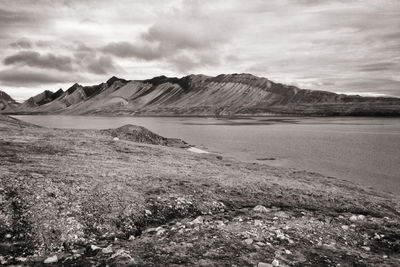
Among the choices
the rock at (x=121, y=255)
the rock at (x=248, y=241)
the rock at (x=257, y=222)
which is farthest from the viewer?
the rock at (x=257, y=222)

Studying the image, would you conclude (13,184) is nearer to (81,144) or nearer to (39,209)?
(39,209)

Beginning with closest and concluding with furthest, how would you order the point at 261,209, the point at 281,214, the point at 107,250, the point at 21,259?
the point at 21,259 → the point at 107,250 → the point at 281,214 → the point at 261,209

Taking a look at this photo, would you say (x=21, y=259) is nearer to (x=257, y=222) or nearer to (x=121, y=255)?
(x=121, y=255)

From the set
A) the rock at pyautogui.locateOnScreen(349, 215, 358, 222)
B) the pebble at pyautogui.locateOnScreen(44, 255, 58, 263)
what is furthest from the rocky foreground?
the rock at pyautogui.locateOnScreen(349, 215, 358, 222)

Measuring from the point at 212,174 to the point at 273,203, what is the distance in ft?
22.1

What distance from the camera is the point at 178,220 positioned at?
47.0 ft

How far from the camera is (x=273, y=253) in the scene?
11.2 meters

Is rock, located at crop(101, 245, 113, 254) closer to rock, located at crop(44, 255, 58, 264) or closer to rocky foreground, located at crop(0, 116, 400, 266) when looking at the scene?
rocky foreground, located at crop(0, 116, 400, 266)

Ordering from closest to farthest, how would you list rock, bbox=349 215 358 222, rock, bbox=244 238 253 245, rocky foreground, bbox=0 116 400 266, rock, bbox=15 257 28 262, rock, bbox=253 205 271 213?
1. rock, bbox=15 257 28 262
2. rocky foreground, bbox=0 116 400 266
3. rock, bbox=244 238 253 245
4. rock, bbox=349 215 358 222
5. rock, bbox=253 205 271 213

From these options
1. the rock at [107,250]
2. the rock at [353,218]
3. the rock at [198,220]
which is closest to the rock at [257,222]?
the rock at [198,220]

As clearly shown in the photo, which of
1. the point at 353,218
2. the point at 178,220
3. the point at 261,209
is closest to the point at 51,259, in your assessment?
the point at 178,220

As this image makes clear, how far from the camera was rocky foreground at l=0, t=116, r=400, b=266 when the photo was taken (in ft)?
35.7

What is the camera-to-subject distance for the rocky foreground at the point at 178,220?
35.7 feet

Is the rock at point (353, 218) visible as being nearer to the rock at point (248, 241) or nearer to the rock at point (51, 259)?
the rock at point (248, 241)
